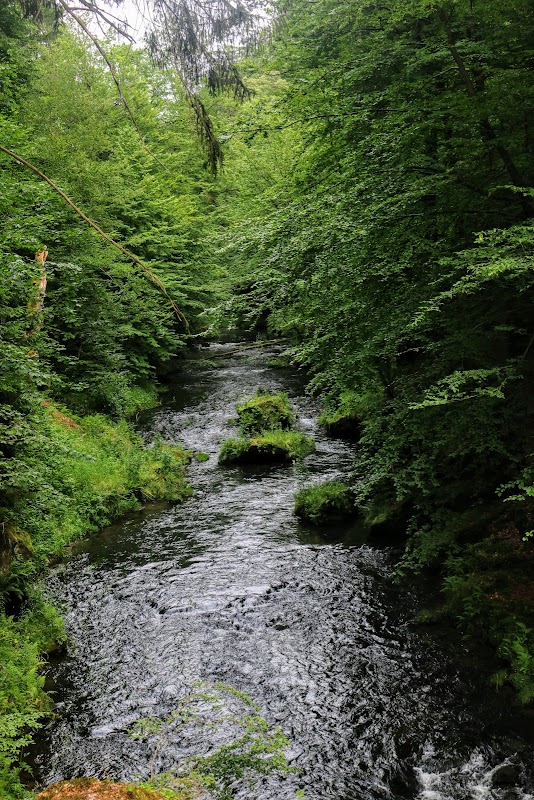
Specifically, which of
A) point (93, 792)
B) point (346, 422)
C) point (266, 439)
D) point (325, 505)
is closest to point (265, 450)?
point (266, 439)

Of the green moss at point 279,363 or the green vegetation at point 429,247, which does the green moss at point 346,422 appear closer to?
the green vegetation at point 429,247

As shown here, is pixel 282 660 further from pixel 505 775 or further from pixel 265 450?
pixel 265 450

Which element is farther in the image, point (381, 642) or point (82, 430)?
point (82, 430)

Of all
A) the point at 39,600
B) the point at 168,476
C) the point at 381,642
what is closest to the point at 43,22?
the point at 39,600

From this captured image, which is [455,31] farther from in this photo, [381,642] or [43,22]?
[381,642]

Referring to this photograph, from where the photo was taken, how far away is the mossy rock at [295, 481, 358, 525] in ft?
35.6

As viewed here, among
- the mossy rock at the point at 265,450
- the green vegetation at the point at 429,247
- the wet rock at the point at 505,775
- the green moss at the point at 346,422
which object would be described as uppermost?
the green vegetation at the point at 429,247

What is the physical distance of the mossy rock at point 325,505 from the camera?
10836 mm

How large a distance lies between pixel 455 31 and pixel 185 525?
360 inches

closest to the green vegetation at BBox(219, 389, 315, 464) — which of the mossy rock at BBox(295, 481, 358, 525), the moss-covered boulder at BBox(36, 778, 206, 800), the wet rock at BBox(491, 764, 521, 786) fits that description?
the mossy rock at BBox(295, 481, 358, 525)

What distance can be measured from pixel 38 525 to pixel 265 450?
704 cm

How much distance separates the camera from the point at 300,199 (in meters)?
9.42

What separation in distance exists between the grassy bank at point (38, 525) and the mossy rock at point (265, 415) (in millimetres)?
2774

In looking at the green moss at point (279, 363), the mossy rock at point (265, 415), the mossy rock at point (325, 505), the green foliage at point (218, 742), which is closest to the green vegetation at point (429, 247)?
the mossy rock at point (325, 505)
